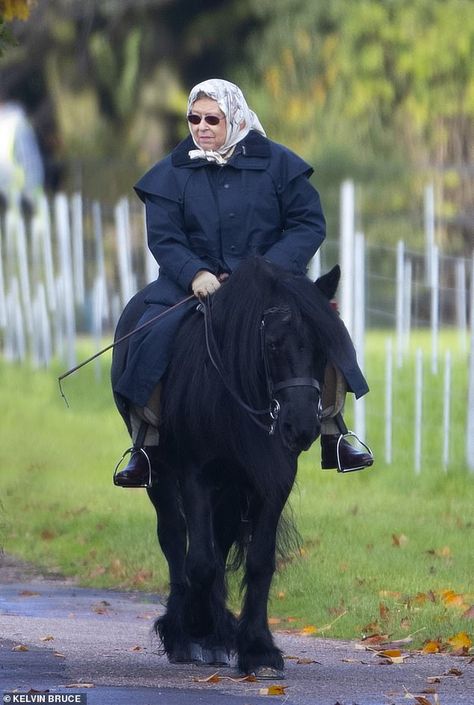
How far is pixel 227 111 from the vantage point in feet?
25.0

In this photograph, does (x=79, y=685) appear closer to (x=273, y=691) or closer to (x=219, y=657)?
(x=273, y=691)

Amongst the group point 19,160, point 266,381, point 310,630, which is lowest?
point 310,630

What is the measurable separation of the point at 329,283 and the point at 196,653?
159 centimetres

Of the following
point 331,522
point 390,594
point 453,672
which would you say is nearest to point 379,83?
point 331,522

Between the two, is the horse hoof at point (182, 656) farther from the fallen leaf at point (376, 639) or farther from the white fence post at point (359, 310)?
the white fence post at point (359, 310)

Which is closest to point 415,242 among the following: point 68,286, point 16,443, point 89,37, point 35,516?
point 89,37

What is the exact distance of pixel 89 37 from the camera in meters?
45.1

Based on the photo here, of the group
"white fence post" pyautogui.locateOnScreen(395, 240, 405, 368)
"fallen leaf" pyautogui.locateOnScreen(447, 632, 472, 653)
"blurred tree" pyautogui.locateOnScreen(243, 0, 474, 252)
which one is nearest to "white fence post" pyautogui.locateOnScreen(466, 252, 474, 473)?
"white fence post" pyautogui.locateOnScreen(395, 240, 405, 368)

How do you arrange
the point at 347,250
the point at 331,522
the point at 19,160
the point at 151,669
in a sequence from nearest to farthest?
the point at 151,669 < the point at 331,522 < the point at 347,250 < the point at 19,160

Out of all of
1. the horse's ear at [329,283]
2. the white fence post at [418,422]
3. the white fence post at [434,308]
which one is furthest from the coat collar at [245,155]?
the white fence post at [418,422]

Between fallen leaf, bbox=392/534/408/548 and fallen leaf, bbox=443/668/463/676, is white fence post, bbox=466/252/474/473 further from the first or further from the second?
fallen leaf, bbox=443/668/463/676

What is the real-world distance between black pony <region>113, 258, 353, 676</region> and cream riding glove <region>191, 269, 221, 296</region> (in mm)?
62

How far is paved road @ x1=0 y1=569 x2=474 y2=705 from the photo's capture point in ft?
21.0

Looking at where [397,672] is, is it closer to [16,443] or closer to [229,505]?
[229,505]
